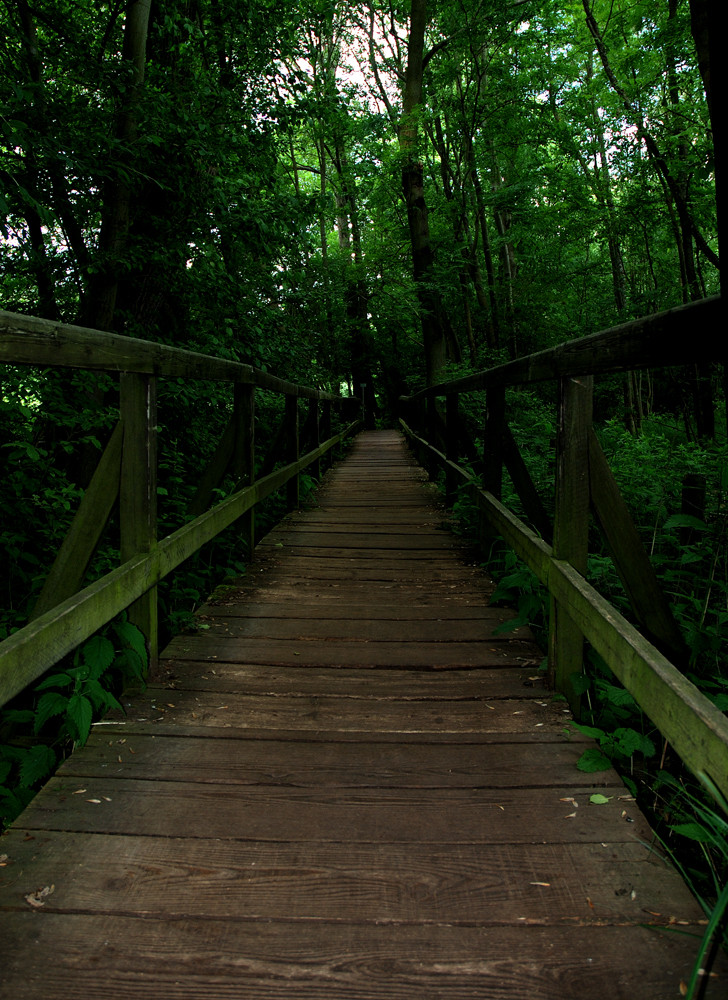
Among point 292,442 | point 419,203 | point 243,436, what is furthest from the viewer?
point 419,203

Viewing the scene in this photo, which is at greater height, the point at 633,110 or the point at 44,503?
the point at 633,110

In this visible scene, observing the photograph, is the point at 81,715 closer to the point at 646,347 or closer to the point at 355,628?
the point at 355,628

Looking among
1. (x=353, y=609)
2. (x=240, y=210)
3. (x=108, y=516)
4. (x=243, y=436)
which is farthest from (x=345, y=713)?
(x=240, y=210)

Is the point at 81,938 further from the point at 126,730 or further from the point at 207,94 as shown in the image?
the point at 207,94

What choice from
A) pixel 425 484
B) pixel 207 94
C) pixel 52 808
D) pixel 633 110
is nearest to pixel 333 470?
pixel 425 484

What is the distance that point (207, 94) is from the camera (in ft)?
18.3

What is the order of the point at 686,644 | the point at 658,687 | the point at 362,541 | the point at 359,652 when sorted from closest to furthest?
the point at 658,687 < the point at 686,644 < the point at 359,652 < the point at 362,541

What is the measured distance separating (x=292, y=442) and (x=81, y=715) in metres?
4.74

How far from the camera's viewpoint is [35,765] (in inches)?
85.6

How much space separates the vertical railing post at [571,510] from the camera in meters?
2.39

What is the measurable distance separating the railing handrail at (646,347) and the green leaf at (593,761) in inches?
48.1

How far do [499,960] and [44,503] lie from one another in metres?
3.61

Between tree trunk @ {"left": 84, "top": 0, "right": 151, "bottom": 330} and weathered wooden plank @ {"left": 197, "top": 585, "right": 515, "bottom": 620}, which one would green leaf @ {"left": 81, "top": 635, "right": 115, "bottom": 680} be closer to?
weathered wooden plank @ {"left": 197, "top": 585, "right": 515, "bottom": 620}

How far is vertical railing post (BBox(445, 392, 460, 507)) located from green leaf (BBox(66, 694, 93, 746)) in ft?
15.7
